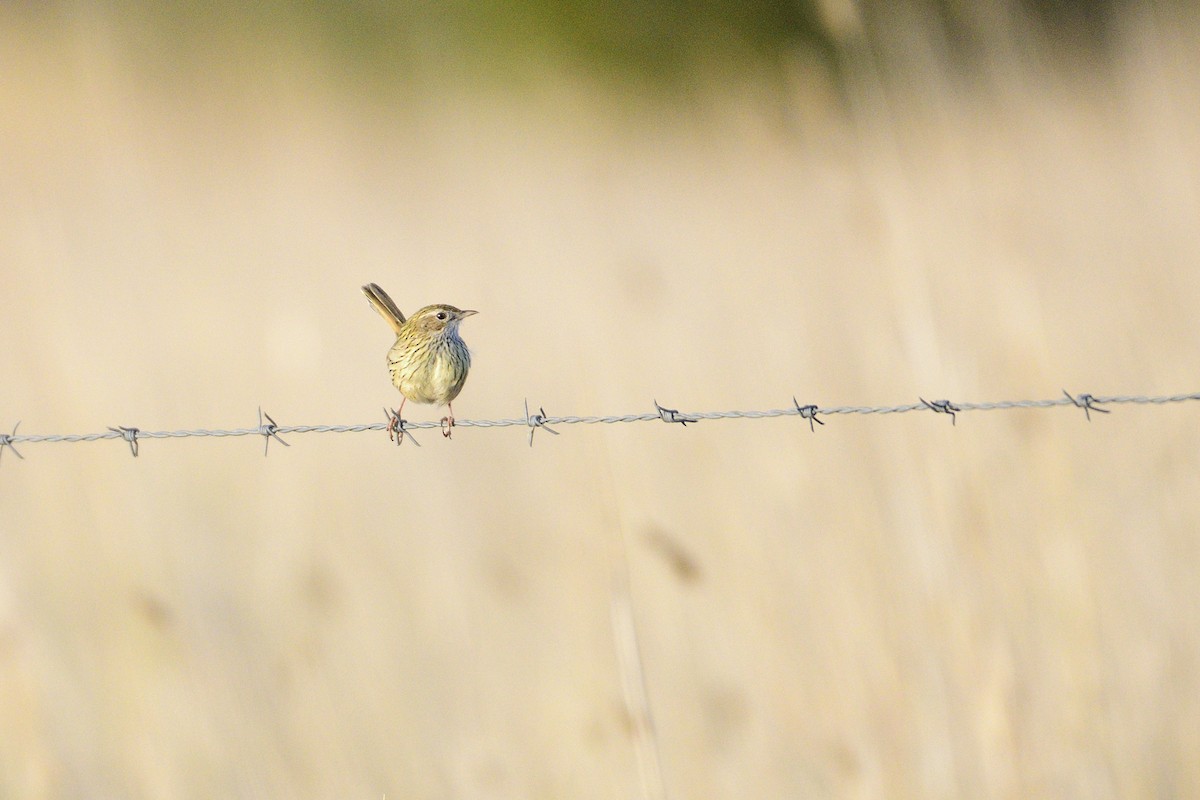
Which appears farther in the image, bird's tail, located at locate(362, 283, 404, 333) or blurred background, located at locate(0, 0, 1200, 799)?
bird's tail, located at locate(362, 283, 404, 333)

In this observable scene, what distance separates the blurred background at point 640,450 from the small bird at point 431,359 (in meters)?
0.54

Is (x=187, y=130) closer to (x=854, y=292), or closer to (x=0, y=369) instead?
(x=0, y=369)

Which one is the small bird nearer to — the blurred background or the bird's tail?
the bird's tail

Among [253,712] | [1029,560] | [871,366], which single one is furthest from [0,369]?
[1029,560]

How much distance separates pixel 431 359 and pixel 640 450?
104 centimetres

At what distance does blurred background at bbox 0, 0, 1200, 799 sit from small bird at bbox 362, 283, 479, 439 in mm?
544

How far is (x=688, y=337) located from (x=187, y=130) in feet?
11.2

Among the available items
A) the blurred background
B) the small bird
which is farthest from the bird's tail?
the blurred background

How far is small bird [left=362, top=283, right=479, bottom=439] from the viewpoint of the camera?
4.16m

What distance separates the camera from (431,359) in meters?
4.19

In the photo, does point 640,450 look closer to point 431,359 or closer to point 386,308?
point 431,359

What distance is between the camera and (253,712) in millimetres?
4094

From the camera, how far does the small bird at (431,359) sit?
13.7 ft

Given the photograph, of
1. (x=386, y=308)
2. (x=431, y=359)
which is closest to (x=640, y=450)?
(x=431, y=359)
